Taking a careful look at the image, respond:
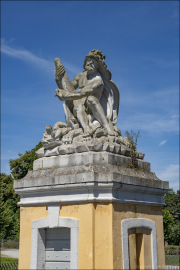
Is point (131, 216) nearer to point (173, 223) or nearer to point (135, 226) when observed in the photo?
point (135, 226)

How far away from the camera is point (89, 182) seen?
571cm

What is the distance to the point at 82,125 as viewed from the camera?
700cm

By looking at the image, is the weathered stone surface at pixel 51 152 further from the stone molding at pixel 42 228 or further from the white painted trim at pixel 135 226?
the white painted trim at pixel 135 226

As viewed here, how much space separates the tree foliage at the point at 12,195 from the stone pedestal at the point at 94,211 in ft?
73.2

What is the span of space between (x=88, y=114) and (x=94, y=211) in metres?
2.46

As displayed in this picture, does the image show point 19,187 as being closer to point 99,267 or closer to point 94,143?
point 94,143

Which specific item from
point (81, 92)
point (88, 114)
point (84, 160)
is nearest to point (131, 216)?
point (84, 160)

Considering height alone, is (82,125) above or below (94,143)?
above

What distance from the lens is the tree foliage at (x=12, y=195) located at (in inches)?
1266

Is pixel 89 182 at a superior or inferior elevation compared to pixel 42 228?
superior

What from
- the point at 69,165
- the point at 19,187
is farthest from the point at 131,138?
the point at 19,187

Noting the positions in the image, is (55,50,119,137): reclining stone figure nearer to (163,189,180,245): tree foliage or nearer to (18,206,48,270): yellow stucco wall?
(18,206,48,270): yellow stucco wall

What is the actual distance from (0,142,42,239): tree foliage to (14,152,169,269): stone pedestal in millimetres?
22302

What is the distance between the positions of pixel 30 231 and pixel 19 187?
38.9 inches
